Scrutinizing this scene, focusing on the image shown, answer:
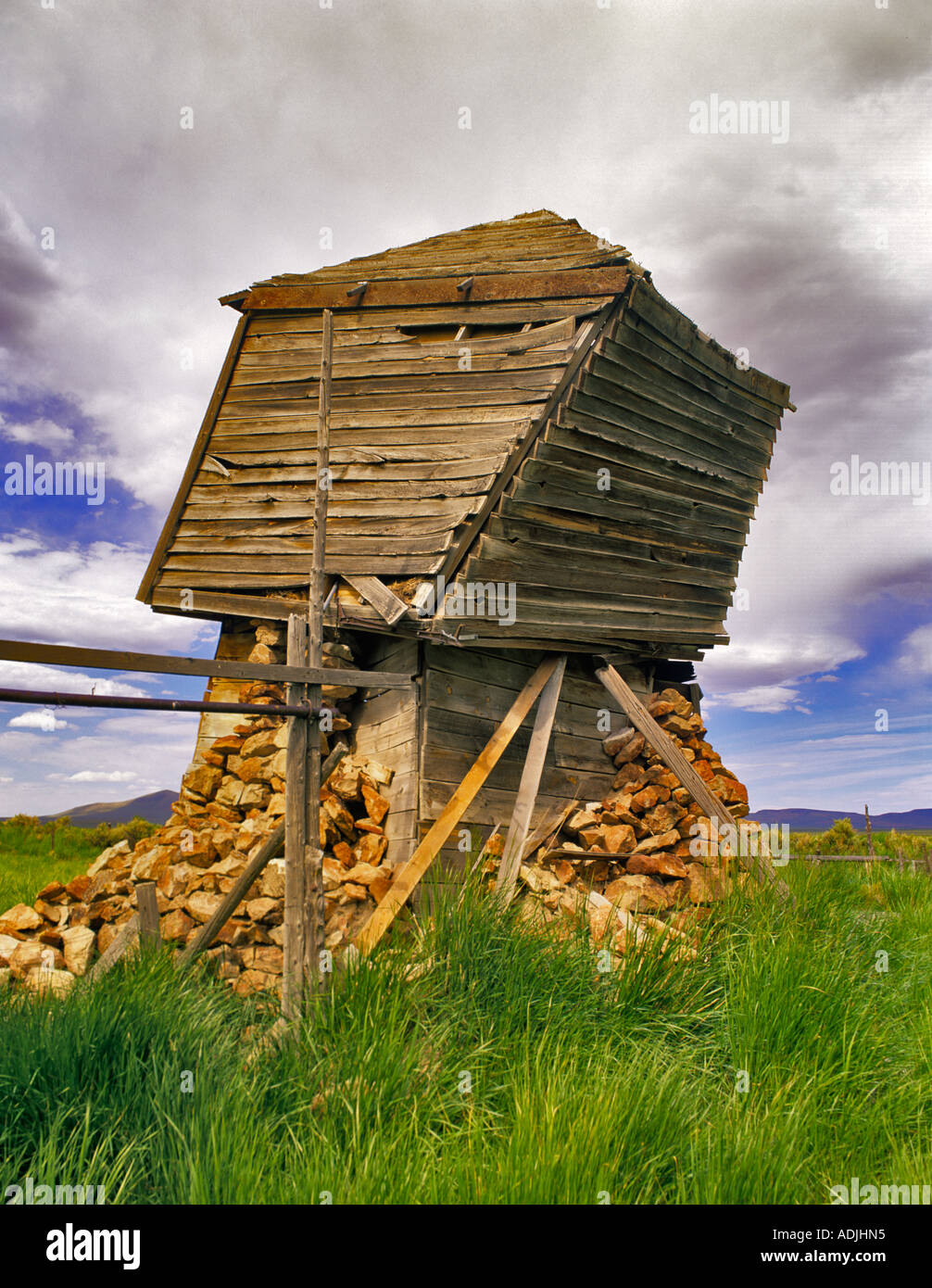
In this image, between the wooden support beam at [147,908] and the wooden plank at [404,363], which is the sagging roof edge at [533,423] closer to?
the wooden plank at [404,363]

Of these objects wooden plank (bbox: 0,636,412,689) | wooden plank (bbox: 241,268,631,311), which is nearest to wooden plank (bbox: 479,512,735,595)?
wooden plank (bbox: 241,268,631,311)

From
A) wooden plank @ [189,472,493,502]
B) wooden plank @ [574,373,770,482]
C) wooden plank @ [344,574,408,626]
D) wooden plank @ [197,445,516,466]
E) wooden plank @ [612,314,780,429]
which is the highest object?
wooden plank @ [612,314,780,429]

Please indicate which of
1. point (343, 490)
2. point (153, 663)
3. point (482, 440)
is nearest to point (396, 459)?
point (343, 490)

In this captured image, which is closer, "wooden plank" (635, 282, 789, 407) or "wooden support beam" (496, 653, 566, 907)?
"wooden support beam" (496, 653, 566, 907)

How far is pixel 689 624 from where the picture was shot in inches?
386

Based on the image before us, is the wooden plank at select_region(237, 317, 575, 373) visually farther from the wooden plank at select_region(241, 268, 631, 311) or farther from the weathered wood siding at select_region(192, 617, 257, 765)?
the weathered wood siding at select_region(192, 617, 257, 765)

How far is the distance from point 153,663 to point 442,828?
314 cm

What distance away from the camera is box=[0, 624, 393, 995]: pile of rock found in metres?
6.60

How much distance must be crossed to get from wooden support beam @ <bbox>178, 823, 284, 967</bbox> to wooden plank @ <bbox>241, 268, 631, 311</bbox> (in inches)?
228

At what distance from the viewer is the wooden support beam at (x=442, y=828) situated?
20.1 feet

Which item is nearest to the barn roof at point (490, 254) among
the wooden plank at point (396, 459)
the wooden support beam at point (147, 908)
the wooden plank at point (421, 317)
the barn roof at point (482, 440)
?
the barn roof at point (482, 440)
